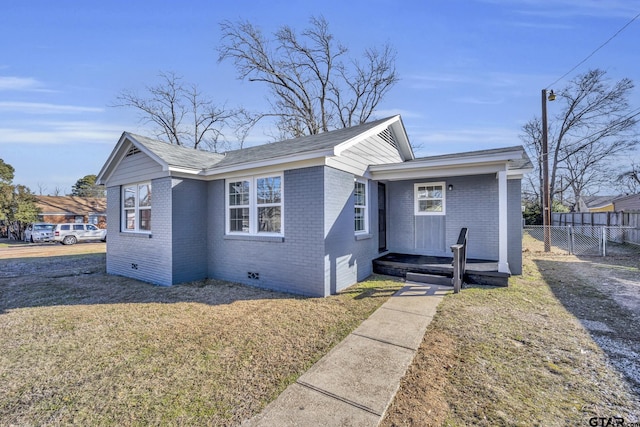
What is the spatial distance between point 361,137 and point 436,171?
217cm

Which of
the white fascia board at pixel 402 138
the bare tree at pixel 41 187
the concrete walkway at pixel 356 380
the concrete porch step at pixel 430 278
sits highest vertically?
the bare tree at pixel 41 187

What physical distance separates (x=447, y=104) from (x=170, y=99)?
2388 centimetres

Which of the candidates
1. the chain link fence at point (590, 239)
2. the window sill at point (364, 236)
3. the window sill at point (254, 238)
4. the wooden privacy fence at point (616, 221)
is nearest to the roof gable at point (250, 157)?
the window sill at point (254, 238)

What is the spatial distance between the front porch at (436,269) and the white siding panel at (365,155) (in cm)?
274

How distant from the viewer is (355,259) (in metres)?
7.09

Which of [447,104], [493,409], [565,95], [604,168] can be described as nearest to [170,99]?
[447,104]

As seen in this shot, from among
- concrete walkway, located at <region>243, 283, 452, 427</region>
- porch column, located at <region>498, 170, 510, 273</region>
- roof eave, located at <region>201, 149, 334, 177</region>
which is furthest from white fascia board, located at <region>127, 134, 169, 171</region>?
porch column, located at <region>498, 170, 510, 273</region>

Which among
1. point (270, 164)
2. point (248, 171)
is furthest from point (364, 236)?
point (248, 171)

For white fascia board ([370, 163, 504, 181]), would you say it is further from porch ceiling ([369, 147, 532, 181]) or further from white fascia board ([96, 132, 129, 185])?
white fascia board ([96, 132, 129, 185])

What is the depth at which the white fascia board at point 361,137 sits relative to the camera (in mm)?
5925

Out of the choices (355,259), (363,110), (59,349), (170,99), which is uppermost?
(170,99)

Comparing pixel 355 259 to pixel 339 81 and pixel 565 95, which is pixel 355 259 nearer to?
pixel 339 81

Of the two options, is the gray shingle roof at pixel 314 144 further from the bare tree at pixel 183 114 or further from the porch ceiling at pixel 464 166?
the bare tree at pixel 183 114

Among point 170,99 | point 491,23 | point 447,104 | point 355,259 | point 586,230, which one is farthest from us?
point 170,99
